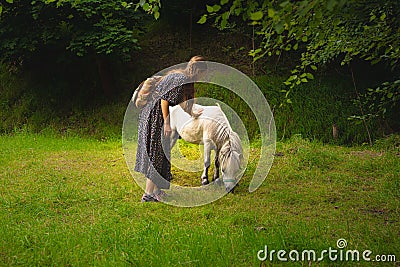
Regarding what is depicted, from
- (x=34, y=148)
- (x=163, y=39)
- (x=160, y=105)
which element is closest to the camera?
(x=160, y=105)

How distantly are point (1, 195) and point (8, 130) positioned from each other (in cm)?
520

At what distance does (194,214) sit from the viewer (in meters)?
4.36

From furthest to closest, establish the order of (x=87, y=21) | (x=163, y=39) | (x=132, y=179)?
(x=163, y=39), (x=87, y=21), (x=132, y=179)

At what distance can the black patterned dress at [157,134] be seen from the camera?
15.6 ft

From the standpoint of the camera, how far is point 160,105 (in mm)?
4871

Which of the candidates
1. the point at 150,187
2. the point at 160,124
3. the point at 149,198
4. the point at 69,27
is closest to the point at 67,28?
the point at 69,27

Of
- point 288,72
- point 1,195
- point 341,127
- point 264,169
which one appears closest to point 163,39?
point 288,72

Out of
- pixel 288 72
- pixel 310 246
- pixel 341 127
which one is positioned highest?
pixel 288 72

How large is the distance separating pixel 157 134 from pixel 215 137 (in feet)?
2.45

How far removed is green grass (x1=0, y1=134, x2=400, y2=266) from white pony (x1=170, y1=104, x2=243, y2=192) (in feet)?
1.03

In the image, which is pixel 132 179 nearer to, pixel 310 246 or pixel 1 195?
pixel 1 195

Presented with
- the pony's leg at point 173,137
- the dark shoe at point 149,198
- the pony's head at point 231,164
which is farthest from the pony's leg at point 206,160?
the dark shoe at point 149,198

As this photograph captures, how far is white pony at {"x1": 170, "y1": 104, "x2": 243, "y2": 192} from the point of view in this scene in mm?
5047

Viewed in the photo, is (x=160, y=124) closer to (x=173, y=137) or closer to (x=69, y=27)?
(x=173, y=137)
